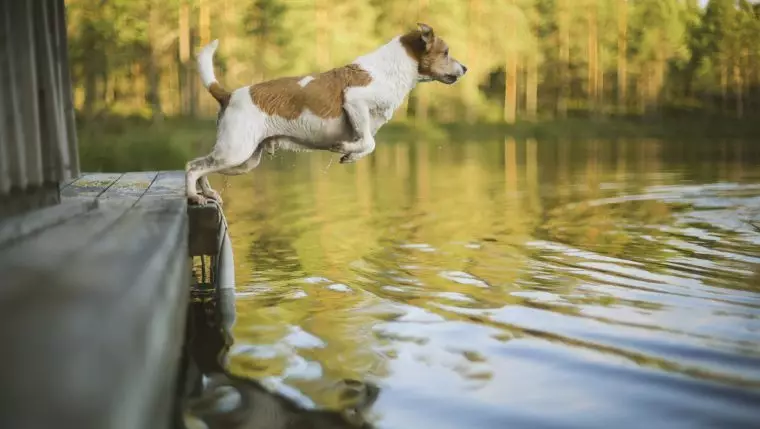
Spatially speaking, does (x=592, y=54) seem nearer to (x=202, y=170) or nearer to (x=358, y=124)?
(x=358, y=124)

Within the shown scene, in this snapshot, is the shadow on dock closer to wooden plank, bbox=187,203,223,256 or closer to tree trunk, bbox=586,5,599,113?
wooden plank, bbox=187,203,223,256

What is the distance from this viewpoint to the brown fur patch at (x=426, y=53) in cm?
394

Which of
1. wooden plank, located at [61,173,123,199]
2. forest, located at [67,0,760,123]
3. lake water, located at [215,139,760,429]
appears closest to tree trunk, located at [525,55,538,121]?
forest, located at [67,0,760,123]

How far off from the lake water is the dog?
1.38ft

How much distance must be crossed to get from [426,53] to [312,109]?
59 centimetres

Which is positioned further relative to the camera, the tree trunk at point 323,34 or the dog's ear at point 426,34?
the tree trunk at point 323,34

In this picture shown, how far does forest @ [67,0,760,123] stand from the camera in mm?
24844

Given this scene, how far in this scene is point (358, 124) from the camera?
377cm

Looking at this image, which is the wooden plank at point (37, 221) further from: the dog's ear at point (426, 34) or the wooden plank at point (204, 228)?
the dog's ear at point (426, 34)

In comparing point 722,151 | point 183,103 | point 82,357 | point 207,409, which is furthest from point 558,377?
point 183,103

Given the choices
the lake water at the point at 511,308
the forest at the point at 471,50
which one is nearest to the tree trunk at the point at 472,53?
the forest at the point at 471,50

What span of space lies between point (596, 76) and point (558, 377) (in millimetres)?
34192

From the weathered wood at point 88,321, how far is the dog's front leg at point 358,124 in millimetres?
1092

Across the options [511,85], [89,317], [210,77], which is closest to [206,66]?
[210,77]
